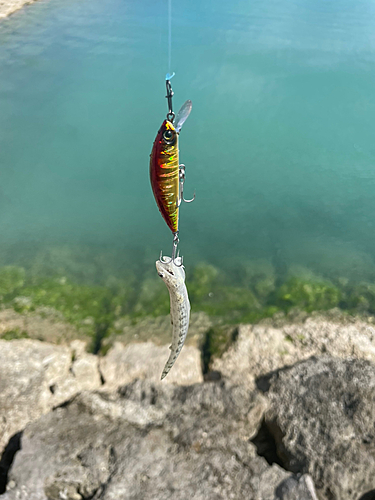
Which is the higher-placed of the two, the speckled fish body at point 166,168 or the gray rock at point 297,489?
the speckled fish body at point 166,168

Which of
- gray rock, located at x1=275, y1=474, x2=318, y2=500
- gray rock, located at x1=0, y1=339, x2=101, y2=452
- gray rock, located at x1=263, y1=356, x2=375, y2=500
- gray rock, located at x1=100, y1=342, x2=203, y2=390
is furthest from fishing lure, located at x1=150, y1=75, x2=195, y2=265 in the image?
gray rock, located at x1=0, y1=339, x2=101, y2=452

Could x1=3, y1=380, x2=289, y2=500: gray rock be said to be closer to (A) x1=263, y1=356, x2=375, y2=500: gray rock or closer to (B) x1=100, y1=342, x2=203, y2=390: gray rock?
(A) x1=263, y1=356, x2=375, y2=500: gray rock

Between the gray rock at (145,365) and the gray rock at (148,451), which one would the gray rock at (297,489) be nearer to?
the gray rock at (148,451)

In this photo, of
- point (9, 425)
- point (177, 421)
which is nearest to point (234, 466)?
point (177, 421)

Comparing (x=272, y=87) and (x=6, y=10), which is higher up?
(x=6, y=10)

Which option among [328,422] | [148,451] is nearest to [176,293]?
[148,451]

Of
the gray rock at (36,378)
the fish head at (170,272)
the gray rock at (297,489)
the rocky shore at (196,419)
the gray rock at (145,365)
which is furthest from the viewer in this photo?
the gray rock at (145,365)

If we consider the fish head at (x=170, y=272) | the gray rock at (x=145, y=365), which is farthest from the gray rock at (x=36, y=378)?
the fish head at (x=170, y=272)

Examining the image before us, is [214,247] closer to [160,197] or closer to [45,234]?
[45,234]
